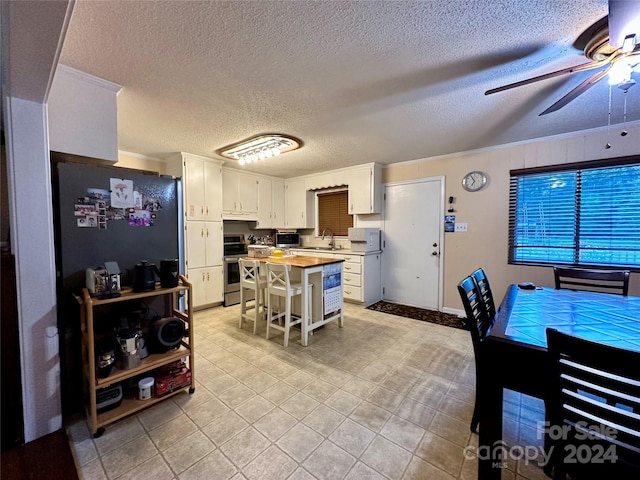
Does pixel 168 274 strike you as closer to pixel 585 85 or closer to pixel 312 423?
pixel 312 423

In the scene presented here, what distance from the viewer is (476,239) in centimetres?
362

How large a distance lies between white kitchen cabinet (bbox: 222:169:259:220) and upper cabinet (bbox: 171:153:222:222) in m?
0.26

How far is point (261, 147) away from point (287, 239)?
7.68 feet

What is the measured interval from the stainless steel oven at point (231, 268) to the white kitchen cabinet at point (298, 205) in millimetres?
1285

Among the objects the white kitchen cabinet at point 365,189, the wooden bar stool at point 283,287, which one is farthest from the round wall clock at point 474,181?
the wooden bar stool at point 283,287

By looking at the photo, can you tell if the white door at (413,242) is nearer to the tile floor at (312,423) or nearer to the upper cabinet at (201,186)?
the tile floor at (312,423)

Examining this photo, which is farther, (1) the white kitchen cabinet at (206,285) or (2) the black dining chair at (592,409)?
(1) the white kitchen cabinet at (206,285)

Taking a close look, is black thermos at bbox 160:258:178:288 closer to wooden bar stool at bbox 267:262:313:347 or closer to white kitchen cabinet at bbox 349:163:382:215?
wooden bar stool at bbox 267:262:313:347

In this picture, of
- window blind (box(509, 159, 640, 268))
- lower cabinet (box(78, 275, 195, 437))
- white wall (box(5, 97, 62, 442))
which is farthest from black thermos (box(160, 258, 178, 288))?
window blind (box(509, 159, 640, 268))

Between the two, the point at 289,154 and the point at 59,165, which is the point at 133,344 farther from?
the point at 289,154

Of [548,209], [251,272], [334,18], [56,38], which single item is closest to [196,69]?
[56,38]

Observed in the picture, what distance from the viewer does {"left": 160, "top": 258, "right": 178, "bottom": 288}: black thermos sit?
1874 mm

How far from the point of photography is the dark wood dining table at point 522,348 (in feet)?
3.67

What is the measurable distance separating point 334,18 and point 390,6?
276 mm
